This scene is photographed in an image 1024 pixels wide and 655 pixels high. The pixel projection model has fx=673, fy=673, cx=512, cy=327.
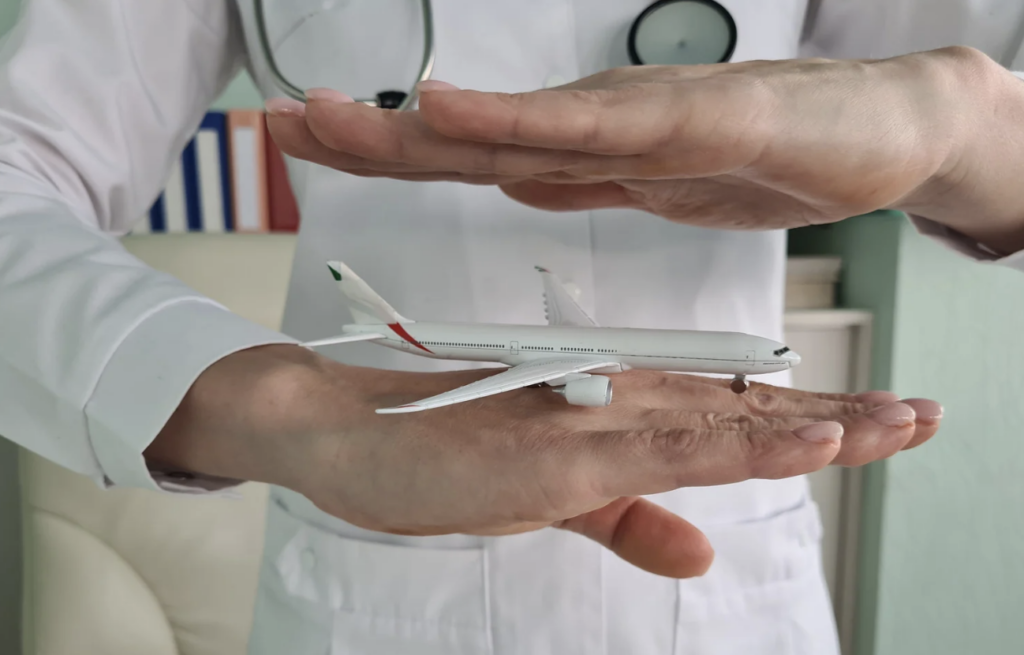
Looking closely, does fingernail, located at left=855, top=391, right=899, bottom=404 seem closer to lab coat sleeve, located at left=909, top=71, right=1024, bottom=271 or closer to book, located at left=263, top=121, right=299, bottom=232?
lab coat sleeve, located at left=909, top=71, right=1024, bottom=271

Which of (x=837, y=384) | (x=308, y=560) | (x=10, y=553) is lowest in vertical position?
(x=10, y=553)

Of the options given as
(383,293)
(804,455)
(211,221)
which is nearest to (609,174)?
(804,455)

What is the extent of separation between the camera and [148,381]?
413mm

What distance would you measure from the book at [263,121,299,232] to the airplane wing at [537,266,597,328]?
914mm

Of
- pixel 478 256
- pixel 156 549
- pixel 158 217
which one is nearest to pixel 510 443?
pixel 478 256

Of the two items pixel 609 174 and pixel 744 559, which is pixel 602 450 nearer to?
pixel 609 174

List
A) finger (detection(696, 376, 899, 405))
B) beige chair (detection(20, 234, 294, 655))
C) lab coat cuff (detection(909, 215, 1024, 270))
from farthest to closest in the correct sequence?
beige chair (detection(20, 234, 294, 655)), lab coat cuff (detection(909, 215, 1024, 270)), finger (detection(696, 376, 899, 405))

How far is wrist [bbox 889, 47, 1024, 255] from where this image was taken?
37cm

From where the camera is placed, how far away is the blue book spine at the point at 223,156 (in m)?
1.29

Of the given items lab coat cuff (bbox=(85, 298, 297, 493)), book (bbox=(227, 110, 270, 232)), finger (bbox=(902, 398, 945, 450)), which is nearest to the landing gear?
finger (bbox=(902, 398, 945, 450))

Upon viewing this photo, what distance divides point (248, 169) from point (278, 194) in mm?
71

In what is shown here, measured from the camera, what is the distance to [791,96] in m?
0.34

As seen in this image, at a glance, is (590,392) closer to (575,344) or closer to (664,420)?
(664,420)

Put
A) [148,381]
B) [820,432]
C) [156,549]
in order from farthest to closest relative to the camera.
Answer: [156,549] → [148,381] → [820,432]
